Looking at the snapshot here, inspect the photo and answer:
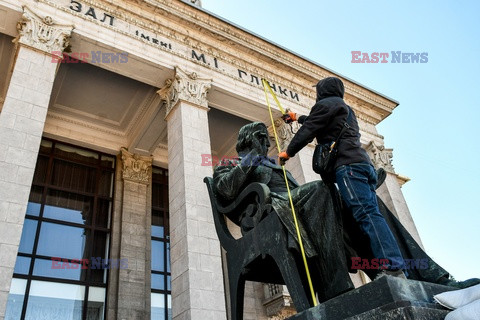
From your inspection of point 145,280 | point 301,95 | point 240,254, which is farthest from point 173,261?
point 301,95

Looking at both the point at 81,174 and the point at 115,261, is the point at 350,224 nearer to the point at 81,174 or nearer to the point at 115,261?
the point at 115,261

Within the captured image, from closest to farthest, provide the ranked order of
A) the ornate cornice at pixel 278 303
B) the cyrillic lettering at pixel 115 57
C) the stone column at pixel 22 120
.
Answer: the stone column at pixel 22 120 < the cyrillic lettering at pixel 115 57 < the ornate cornice at pixel 278 303

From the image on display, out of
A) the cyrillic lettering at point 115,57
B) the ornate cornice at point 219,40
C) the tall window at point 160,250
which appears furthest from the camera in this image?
the tall window at point 160,250

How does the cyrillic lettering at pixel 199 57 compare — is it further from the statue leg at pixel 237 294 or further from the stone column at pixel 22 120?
the statue leg at pixel 237 294

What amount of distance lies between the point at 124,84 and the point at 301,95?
7.17 meters

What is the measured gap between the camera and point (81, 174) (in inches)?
583

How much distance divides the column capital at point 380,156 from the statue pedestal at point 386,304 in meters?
15.0

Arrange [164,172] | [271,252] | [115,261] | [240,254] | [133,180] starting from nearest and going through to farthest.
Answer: [271,252], [240,254], [115,261], [133,180], [164,172]

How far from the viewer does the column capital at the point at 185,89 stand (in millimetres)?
11859

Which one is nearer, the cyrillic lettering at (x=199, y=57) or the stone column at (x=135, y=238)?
the stone column at (x=135, y=238)

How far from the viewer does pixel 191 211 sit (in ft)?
31.2

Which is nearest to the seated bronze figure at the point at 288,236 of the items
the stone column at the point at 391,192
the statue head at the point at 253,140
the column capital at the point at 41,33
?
the statue head at the point at 253,140

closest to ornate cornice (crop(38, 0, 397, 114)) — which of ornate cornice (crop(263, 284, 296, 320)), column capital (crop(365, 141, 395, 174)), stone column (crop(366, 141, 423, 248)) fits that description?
column capital (crop(365, 141, 395, 174))

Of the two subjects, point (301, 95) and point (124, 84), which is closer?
point (124, 84)
